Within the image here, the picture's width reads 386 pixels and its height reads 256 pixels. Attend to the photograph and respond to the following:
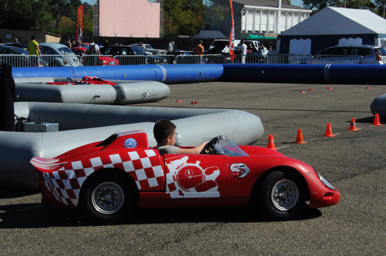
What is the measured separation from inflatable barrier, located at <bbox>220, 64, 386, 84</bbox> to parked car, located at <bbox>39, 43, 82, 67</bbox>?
703 cm

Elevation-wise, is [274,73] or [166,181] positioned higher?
[274,73]

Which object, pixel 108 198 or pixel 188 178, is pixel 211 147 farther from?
pixel 108 198

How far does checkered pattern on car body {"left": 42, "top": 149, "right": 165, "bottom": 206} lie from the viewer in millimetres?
5742

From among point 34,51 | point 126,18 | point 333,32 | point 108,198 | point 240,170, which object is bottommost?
point 108,198

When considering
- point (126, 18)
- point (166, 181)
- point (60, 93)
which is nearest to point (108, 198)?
point (166, 181)

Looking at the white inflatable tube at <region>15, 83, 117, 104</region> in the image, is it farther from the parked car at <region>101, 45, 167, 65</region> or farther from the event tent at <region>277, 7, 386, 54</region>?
the event tent at <region>277, 7, 386, 54</region>

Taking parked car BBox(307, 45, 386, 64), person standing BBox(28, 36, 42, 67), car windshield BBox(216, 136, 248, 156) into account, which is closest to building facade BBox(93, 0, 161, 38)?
parked car BBox(307, 45, 386, 64)

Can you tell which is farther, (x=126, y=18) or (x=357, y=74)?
(x=126, y=18)

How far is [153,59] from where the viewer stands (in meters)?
31.4

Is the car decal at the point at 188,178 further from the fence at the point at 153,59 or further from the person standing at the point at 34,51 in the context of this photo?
the person standing at the point at 34,51

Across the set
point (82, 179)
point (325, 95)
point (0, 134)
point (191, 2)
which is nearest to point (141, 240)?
point (82, 179)

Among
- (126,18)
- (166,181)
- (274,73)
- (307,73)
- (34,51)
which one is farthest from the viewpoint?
(126,18)

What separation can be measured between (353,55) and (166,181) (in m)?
27.1

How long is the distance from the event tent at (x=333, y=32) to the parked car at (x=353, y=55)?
5.75m
